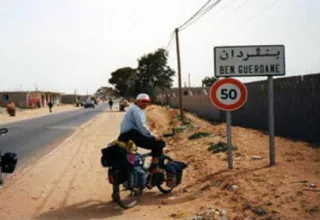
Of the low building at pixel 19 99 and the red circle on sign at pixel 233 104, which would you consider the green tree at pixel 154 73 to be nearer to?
the low building at pixel 19 99

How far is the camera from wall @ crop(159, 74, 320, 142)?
1223 cm

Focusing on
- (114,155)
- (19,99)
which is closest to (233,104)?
(114,155)

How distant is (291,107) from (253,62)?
552cm

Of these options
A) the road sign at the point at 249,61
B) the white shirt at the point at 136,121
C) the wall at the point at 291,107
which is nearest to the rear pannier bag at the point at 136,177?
the white shirt at the point at 136,121

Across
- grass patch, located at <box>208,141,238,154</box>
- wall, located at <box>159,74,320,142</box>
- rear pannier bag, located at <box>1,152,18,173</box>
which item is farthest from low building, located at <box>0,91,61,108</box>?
rear pannier bag, located at <box>1,152,18,173</box>

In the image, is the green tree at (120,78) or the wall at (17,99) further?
the green tree at (120,78)

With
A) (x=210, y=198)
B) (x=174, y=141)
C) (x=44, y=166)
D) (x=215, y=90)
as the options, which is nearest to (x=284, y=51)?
(x=215, y=90)

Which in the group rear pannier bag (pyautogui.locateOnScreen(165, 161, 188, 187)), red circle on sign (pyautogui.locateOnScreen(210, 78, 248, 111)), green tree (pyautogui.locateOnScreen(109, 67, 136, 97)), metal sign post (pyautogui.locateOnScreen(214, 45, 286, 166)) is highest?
green tree (pyautogui.locateOnScreen(109, 67, 136, 97))

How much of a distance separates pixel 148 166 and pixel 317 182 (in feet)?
9.11

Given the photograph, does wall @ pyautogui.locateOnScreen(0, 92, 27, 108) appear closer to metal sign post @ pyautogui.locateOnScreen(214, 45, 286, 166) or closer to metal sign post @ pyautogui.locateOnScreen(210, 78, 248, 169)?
metal sign post @ pyautogui.locateOnScreen(214, 45, 286, 166)

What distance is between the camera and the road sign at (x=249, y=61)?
878 cm

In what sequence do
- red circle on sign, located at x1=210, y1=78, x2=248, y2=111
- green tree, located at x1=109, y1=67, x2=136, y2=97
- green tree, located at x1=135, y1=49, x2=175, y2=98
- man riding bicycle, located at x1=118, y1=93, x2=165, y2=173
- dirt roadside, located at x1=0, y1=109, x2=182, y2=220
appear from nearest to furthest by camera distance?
dirt roadside, located at x1=0, y1=109, x2=182, y2=220 → man riding bicycle, located at x1=118, y1=93, x2=165, y2=173 → red circle on sign, located at x1=210, y1=78, x2=248, y2=111 → green tree, located at x1=135, y1=49, x2=175, y2=98 → green tree, located at x1=109, y1=67, x2=136, y2=97

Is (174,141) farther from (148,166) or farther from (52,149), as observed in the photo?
(148,166)

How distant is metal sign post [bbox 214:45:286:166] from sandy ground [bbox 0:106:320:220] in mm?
1028
